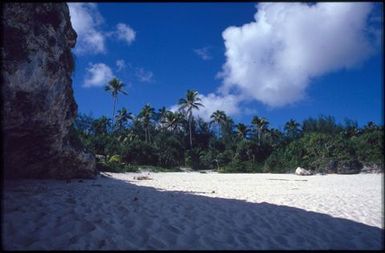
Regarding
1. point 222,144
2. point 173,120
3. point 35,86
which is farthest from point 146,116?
point 35,86

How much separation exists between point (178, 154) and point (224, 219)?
40.3m

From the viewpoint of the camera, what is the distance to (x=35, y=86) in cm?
716

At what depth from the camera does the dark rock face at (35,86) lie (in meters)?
6.66

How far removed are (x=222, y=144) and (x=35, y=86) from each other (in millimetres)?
48862

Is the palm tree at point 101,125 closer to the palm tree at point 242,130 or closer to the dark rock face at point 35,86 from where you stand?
the palm tree at point 242,130

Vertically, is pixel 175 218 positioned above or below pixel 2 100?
below

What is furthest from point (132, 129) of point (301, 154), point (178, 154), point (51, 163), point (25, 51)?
point (25, 51)

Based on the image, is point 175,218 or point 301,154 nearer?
point 175,218

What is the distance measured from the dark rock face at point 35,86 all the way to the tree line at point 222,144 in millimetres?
2814

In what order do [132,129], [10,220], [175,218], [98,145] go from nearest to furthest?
[10,220] → [175,218] → [98,145] → [132,129]

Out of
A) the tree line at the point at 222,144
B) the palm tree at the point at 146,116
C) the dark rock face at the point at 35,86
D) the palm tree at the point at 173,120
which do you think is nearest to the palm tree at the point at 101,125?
the tree line at the point at 222,144

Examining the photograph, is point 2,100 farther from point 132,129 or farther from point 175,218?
point 132,129

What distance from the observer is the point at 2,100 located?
20.6ft

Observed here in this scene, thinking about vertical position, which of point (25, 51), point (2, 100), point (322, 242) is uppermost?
point (25, 51)
